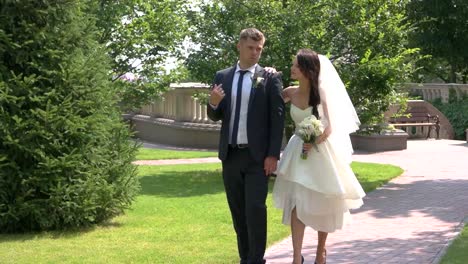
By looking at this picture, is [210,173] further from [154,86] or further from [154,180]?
[154,86]

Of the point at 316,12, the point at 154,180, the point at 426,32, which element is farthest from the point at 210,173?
the point at 426,32

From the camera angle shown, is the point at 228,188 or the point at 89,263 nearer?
the point at 228,188

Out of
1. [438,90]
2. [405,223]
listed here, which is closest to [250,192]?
[405,223]

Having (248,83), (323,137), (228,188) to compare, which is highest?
(248,83)

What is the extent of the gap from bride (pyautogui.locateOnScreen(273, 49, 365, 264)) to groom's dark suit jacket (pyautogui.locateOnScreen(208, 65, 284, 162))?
0.55 m

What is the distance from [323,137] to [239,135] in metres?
0.92

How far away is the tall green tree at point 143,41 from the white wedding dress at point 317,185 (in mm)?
10891

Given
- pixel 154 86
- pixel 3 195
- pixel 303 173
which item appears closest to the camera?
pixel 303 173

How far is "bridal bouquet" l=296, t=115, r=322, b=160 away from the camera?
7145 millimetres

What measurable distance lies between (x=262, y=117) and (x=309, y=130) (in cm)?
58

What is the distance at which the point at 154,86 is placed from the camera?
19.6 m

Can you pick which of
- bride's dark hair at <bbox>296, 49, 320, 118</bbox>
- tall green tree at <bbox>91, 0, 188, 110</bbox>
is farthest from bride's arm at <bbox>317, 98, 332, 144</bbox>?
tall green tree at <bbox>91, 0, 188, 110</bbox>

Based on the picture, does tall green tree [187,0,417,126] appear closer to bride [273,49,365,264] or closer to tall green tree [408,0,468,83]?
bride [273,49,365,264]

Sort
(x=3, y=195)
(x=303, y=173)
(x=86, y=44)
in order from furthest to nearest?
(x=86, y=44), (x=3, y=195), (x=303, y=173)
